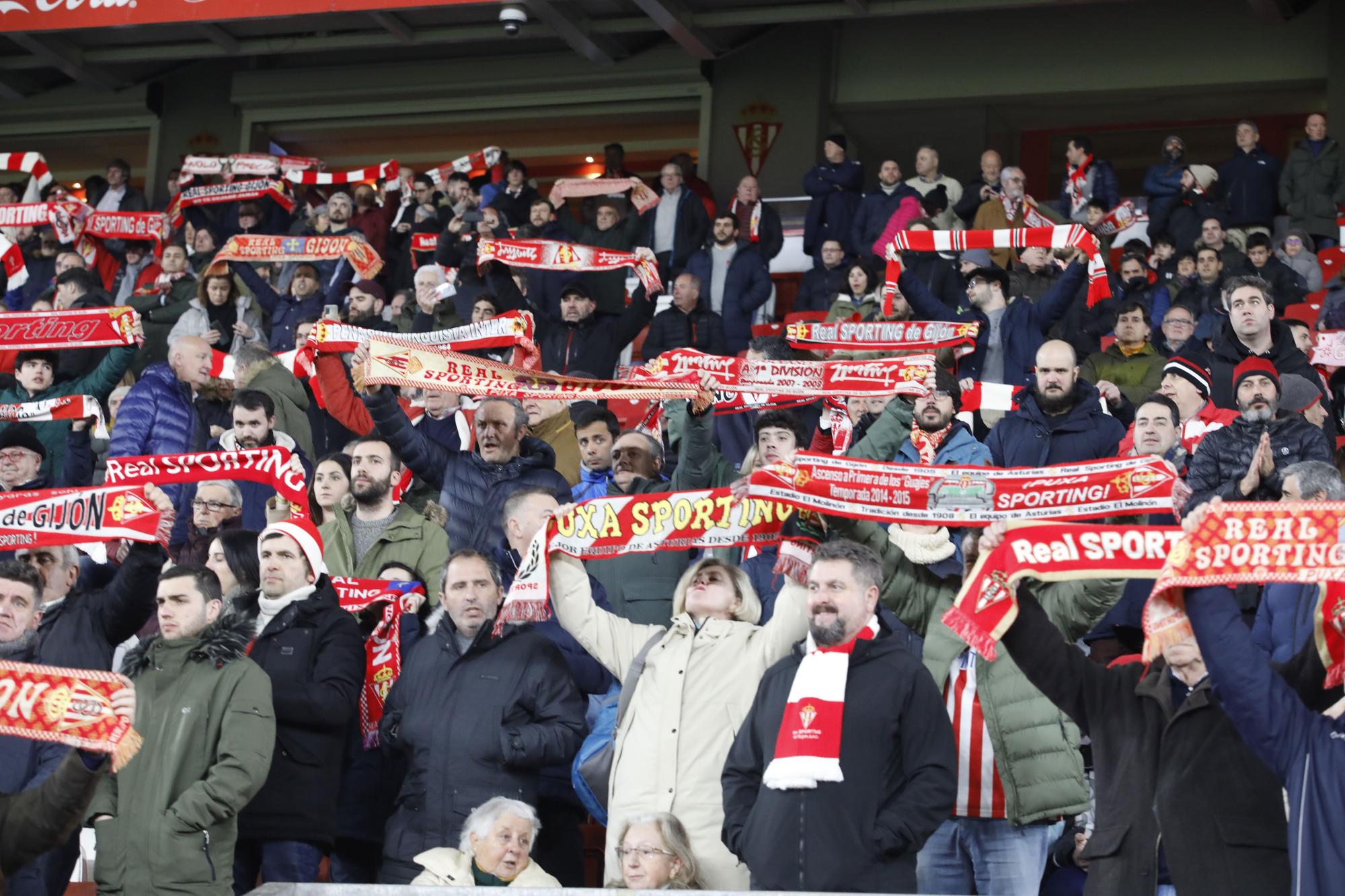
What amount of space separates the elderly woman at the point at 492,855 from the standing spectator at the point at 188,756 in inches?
26.0

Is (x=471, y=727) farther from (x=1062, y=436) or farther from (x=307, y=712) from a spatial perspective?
(x=1062, y=436)

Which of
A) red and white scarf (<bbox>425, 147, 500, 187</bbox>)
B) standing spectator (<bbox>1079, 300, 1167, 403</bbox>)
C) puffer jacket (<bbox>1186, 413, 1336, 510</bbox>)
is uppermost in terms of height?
red and white scarf (<bbox>425, 147, 500, 187</bbox>)

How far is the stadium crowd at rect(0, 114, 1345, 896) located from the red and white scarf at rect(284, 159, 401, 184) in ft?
23.8

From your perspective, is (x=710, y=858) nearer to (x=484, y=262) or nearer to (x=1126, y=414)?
(x=1126, y=414)

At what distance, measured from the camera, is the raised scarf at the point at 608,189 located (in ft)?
50.8

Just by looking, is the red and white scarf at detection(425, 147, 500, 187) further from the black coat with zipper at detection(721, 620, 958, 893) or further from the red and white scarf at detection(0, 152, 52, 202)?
the black coat with zipper at detection(721, 620, 958, 893)

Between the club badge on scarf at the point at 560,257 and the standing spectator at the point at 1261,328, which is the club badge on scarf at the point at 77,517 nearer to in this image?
the standing spectator at the point at 1261,328

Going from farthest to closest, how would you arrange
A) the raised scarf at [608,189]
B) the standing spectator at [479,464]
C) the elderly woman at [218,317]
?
the raised scarf at [608,189]
the elderly woman at [218,317]
the standing spectator at [479,464]

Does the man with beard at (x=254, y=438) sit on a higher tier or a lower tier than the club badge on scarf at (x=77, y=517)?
higher

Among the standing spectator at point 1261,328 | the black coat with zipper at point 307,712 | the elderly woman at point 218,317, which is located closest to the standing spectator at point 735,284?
the elderly woman at point 218,317

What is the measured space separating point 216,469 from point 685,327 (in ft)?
17.8

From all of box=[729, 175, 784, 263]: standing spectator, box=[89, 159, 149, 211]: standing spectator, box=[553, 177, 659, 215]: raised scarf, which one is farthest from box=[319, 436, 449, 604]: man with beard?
box=[89, 159, 149, 211]: standing spectator

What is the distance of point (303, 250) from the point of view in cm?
1347

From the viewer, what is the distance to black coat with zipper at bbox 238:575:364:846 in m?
6.18
